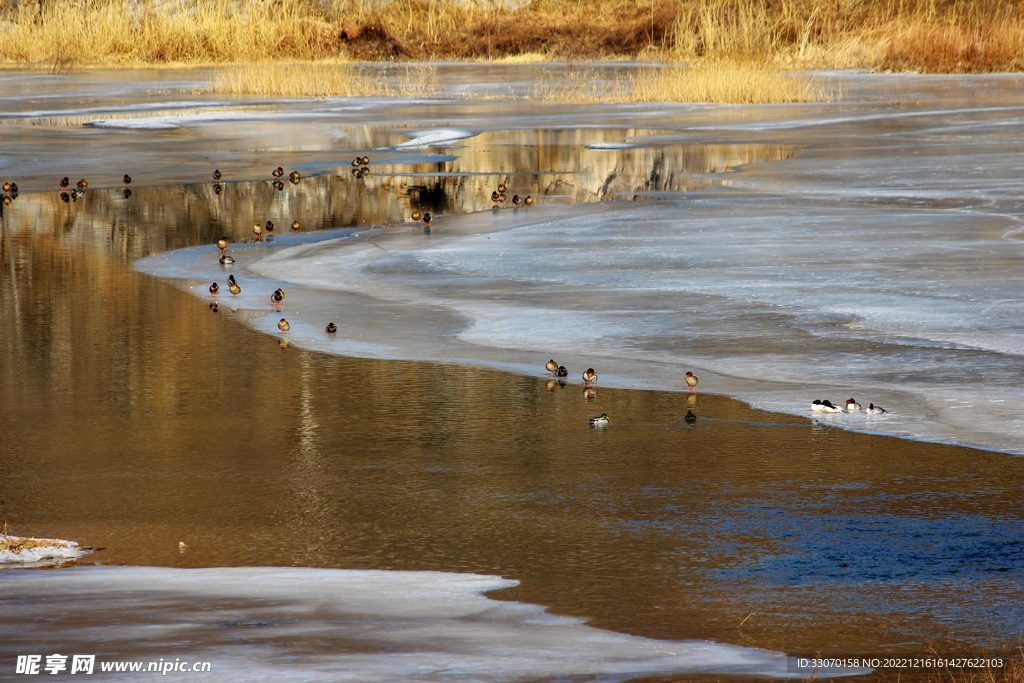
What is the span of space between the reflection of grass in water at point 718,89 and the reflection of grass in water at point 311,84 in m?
4.33

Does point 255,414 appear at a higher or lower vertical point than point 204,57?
lower

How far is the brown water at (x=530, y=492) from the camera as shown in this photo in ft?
13.7

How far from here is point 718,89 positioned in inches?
1108

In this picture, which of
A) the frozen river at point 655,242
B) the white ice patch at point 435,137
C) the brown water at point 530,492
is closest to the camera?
the brown water at point 530,492

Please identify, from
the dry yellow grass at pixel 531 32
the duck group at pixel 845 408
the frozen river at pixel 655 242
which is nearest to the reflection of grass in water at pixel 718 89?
the frozen river at pixel 655 242

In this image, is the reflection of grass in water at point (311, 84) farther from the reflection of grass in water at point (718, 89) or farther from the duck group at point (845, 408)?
the duck group at point (845, 408)

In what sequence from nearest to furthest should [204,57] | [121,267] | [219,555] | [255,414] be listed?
1. [219,555]
2. [255,414]
3. [121,267]
4. [204,57]

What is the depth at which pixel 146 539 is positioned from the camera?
15.7 ft

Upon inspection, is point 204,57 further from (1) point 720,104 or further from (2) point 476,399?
(2) point 476,399

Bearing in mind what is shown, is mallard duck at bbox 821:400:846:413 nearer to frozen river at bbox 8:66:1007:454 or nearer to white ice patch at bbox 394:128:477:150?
frozen river at bbox 8:66:1007:454

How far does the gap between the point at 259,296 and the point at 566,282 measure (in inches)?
95.5

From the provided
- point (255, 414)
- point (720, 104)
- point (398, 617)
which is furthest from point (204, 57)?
Answer: point (398, 617)

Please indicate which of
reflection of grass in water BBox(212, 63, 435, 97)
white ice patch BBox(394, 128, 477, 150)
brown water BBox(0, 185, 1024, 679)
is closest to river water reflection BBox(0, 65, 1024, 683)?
brown water BBox(0, 185, 1024, 679)

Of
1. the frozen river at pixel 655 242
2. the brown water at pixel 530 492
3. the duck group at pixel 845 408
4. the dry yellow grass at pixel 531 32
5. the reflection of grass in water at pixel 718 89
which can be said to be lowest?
the brown water at pixel 530 492
